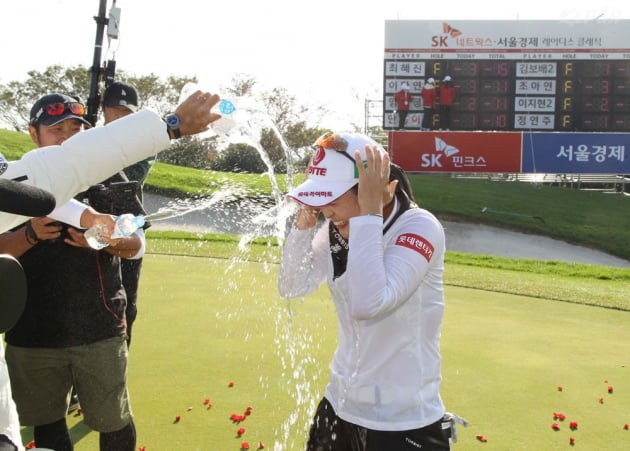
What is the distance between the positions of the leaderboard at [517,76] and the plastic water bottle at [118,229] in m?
17.1

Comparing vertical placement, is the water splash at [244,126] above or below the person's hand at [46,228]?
above

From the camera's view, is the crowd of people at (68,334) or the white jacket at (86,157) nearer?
the white jacket at (86,157)

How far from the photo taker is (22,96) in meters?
30.3

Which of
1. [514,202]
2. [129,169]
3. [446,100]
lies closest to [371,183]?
[129,169]

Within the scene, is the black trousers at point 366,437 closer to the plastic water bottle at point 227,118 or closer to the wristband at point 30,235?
the plastic water bottle at point 227,118

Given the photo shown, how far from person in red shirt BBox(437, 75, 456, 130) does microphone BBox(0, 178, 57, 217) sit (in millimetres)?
18247

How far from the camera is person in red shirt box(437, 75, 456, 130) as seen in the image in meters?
18.9

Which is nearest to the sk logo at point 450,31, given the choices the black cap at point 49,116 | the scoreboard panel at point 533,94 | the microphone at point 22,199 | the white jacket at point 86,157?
the scoreboard panel at point 533,94

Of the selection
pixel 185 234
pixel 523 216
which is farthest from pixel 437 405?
pixel 523 216

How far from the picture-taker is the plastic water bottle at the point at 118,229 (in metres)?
2.77

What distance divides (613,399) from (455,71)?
1595 cm

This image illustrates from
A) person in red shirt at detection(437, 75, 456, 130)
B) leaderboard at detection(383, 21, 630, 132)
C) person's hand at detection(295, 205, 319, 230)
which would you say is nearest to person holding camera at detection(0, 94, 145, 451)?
person's hand at detection(295, 205, 319, 230)

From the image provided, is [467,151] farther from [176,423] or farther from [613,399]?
[176,423]

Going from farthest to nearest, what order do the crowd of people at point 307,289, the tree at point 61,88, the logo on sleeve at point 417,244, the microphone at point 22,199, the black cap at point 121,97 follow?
1. the tree at point 61,88
2. the black cap at point 121,97
3. the logo on sleeve at point 417,244
4. the crowd of people at point 307,289
5. the microphone at point 22,199
